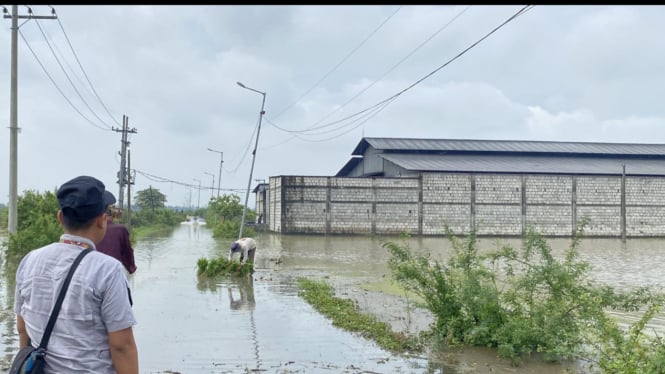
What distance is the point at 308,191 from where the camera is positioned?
37750 millimetres

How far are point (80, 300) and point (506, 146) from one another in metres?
47.3

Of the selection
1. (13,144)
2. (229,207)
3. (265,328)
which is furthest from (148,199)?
(265,328)

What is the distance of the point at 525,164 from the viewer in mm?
42750

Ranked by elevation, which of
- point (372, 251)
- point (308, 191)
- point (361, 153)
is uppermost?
point (361, 153)

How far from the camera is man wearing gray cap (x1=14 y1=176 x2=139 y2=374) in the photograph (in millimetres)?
2301

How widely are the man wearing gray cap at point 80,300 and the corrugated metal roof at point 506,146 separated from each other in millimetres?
41796

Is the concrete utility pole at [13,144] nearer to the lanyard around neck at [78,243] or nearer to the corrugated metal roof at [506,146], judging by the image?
the lanyard around neck at [78,243]

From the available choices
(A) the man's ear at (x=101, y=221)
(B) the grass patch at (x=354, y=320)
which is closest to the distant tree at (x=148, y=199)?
(B) the grass patch at (x=354, y=320)

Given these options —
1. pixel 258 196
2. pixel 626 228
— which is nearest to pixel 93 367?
pixel 626 228

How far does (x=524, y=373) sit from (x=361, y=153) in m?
43.7

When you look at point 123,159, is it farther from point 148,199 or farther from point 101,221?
point 148,199

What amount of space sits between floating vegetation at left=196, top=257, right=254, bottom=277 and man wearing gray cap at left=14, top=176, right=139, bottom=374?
443 inches

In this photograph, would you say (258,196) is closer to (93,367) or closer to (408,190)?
(408,190)

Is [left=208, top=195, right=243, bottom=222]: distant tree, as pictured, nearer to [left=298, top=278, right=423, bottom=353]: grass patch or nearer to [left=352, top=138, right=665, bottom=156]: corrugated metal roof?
[left=352, top=138, right=665, bottom=156]: corrugated metal roof
